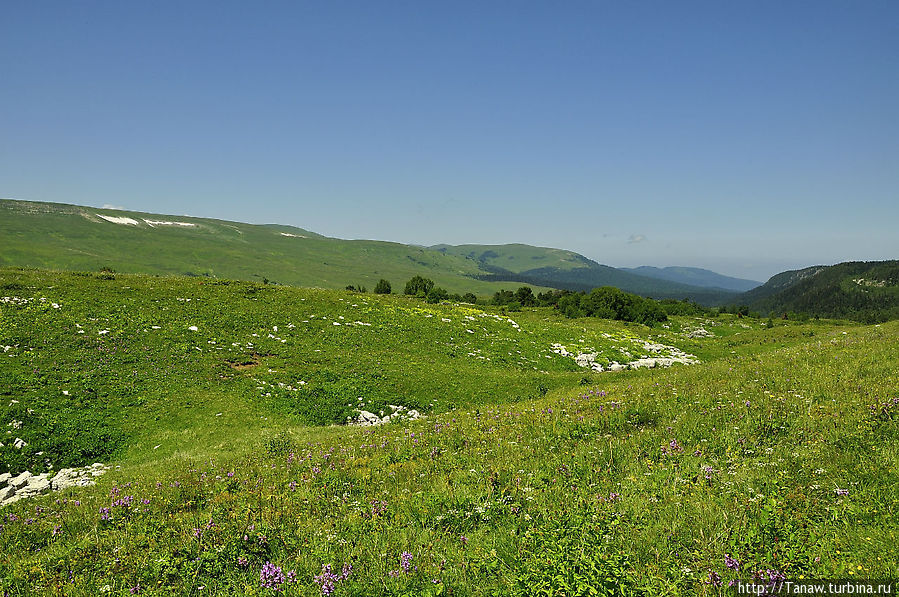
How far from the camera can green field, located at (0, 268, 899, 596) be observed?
5223 mm

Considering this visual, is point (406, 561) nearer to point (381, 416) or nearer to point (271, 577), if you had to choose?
point (271, 577)

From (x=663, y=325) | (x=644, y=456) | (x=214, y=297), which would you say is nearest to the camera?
(x=644, y=456)

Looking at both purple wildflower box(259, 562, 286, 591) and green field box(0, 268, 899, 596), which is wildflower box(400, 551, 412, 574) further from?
purple wildflower box(259, 562, 286, 591)

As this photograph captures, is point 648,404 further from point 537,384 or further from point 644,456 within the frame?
point 537,384

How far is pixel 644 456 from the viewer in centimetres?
845

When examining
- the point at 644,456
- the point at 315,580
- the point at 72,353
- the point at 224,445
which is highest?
the point at 644,456

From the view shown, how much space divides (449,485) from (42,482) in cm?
1346

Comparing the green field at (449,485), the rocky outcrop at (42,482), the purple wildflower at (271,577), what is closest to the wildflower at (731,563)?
the green field at (449,485)

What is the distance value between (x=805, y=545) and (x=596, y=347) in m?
32.2

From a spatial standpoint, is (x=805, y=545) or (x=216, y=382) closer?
(x=805, y=545)

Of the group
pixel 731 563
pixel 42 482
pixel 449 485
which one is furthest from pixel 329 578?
pixel 42 482

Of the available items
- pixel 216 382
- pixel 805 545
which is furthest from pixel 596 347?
pixel 805 545

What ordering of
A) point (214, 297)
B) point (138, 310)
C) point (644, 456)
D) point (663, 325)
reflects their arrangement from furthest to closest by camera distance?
point (663, 325) → point (214, 297) → point (138, 310) → point (644, 456)

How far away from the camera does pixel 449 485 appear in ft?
26.7
